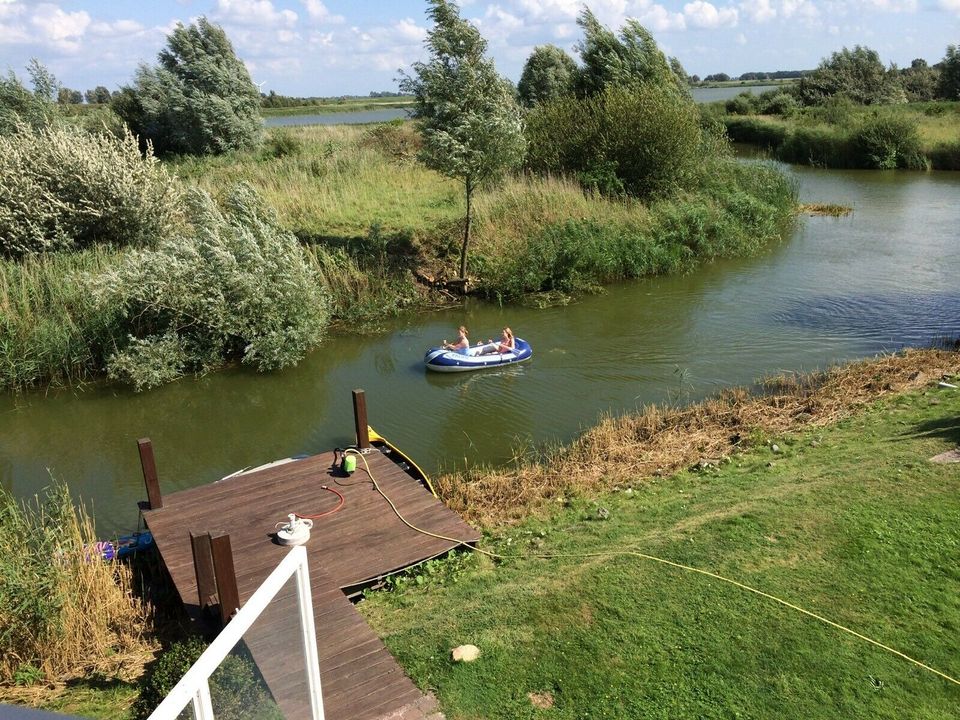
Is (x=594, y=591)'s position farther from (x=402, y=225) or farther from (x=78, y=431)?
(x=402, y=225)

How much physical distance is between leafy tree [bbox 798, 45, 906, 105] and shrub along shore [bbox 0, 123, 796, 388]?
123 feet

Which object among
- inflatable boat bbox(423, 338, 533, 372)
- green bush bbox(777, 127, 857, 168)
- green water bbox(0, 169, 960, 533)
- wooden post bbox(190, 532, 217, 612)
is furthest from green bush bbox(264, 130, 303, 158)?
green bush bbox(777, 127, 857, 168)

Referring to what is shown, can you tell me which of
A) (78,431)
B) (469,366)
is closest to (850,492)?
(469,366)

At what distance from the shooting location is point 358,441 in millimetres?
11398

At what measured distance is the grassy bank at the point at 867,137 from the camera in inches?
1607

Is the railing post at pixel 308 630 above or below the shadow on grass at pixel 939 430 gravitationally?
above

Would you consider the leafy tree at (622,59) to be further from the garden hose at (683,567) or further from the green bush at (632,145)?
the garden hose at (683,567)

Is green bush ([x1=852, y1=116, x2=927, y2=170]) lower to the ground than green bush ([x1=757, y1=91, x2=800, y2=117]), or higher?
lower

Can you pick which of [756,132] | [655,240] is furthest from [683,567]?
[756,132]

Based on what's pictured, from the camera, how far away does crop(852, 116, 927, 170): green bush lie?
4078 cm

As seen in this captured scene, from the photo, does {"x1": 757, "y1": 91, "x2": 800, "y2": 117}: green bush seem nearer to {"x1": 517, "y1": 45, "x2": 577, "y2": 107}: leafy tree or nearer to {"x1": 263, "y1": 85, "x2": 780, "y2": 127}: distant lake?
{"x1": 263, "y1": 85, "x2": 780, "y2": 127}: distant lake

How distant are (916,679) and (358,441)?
25.1 ft

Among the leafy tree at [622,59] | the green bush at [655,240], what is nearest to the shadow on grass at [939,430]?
the green bush at [655,240]

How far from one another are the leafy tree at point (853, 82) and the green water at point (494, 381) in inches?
1748
